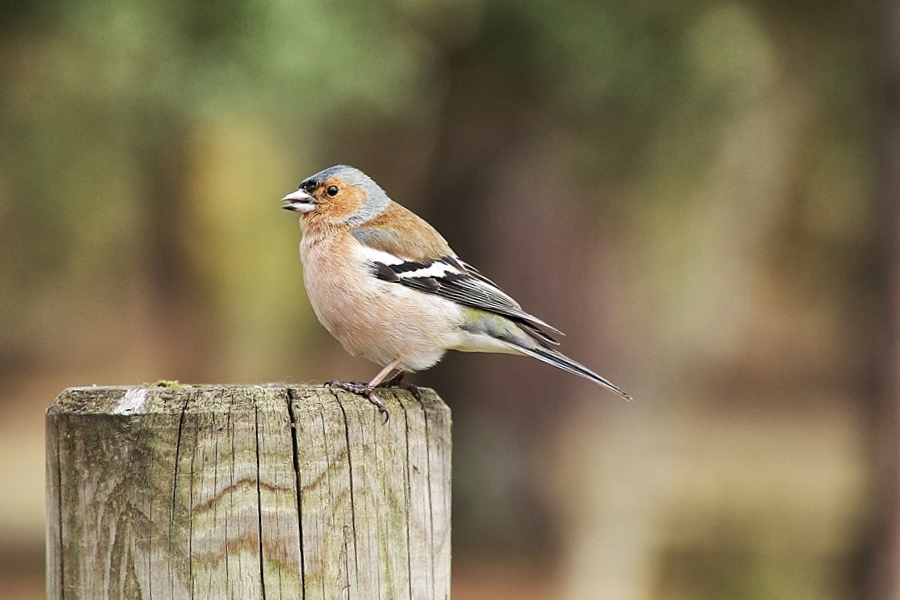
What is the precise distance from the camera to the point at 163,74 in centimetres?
848

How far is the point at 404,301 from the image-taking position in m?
4.95

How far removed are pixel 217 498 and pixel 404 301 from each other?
2267 mm

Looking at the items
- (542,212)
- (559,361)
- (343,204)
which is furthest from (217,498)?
(542,212)

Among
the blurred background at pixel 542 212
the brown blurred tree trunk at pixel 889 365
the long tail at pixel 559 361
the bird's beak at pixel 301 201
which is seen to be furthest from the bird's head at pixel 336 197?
the brown blurred tree trunk at pixel 889 365

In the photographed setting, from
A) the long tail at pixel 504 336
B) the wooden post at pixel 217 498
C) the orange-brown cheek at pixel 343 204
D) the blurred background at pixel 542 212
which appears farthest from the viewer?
the blurred background at pixel 542 212

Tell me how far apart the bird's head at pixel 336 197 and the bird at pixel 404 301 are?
0.34 feet

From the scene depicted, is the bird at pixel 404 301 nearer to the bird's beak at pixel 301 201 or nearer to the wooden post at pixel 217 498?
the bird's beak at pixel 301 201

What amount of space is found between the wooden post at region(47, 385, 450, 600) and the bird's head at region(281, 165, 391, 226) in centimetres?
280

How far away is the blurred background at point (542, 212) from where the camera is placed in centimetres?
929

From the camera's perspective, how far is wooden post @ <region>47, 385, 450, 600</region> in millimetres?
2766

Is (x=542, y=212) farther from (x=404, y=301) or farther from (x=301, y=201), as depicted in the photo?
(x=404, y=301)

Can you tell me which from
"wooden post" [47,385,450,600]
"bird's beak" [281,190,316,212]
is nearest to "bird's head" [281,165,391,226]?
"bird's beak" [281,190,316,212]

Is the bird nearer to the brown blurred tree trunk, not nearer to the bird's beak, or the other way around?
the bird's beak

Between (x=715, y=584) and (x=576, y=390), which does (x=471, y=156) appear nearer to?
(x=576, y=390)
